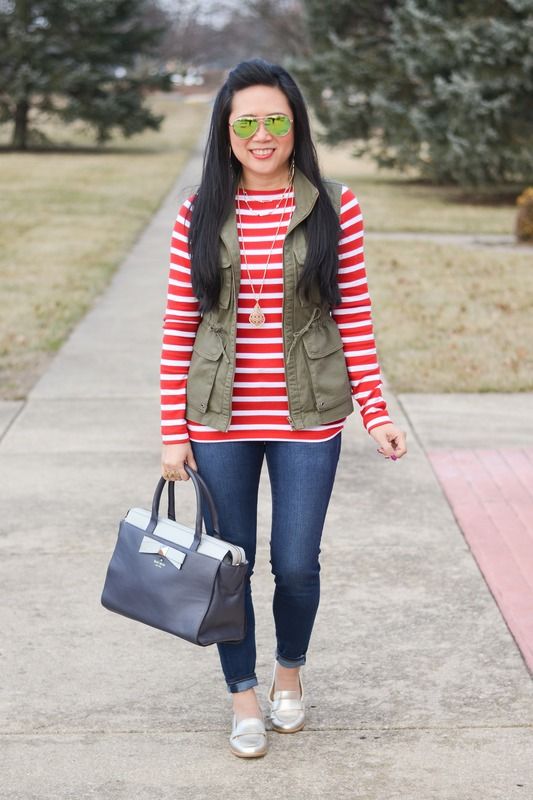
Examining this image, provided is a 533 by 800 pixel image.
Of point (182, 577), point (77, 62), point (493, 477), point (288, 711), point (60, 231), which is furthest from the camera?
point (77, 62)

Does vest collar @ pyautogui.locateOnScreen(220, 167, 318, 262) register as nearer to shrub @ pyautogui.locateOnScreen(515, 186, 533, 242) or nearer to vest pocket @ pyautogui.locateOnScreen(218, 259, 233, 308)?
vest pocket @ pyautogui.locateOnScreen(218, 259, 233, 308)

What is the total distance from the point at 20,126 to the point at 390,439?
117 ft

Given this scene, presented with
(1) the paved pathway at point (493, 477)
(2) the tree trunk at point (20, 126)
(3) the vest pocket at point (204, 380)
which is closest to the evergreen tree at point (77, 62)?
(2) the tree trunk at point (20, 126)

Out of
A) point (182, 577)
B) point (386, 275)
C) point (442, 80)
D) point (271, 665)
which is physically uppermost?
point (182, 577)

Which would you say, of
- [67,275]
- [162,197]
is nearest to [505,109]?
[162,197]

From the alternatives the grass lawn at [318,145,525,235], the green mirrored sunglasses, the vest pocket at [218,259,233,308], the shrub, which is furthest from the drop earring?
the shrub

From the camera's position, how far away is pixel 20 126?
122ft

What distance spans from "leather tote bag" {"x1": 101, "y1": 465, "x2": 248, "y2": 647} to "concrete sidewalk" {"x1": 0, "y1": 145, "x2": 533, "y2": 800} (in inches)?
17.1

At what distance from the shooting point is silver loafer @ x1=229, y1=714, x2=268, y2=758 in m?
3.38

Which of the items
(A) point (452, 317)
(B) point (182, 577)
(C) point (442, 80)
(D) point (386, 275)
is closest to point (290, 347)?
(B) point (182, 577)

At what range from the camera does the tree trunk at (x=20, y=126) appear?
121ft

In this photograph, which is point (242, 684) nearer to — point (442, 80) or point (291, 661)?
point (291, 661)

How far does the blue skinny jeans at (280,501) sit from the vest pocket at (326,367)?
0.38 ft

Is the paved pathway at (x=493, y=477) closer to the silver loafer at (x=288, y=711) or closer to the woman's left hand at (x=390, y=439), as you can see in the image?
the silver loafer at (x=288, y=711)
